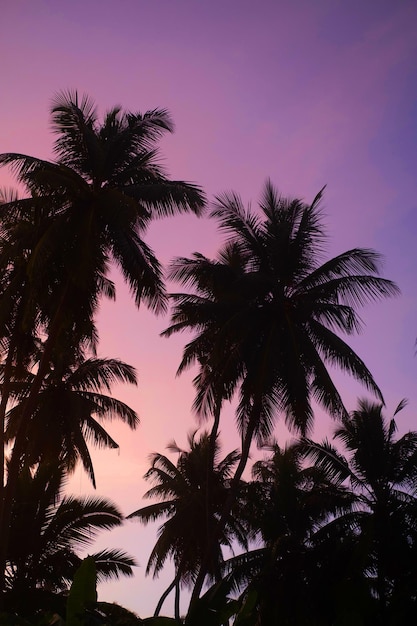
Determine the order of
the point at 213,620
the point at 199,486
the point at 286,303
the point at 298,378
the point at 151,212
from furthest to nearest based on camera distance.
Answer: the point at 199,486
the point at 286,303
the point at 298,378
the point at 151,212
the point at 213,620

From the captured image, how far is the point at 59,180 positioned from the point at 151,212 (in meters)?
2.88

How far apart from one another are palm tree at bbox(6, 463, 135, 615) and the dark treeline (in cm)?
4

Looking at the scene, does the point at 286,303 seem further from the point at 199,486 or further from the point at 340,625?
the point at 199,486

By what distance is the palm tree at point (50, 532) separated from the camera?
18.7 metres

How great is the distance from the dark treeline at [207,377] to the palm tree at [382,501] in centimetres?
5

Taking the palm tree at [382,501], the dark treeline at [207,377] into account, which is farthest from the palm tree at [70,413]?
the palm tree at [382,501]

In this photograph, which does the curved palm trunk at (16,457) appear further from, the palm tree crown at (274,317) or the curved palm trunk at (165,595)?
the curved palm trunk at (165,595)

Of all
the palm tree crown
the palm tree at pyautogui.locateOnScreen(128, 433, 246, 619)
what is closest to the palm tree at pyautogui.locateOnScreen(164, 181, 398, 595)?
the palm tree crown

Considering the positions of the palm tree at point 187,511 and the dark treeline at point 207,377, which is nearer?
the dark treeline at point 207,377

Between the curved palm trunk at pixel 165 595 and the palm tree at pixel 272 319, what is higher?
the palm tree at pixel 272 319

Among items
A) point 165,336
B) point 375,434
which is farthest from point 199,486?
point 375,434

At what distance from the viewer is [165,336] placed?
27.6 metres

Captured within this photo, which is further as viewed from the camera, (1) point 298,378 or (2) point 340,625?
(1) point 298,378

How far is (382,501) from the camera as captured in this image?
22.7 metres
